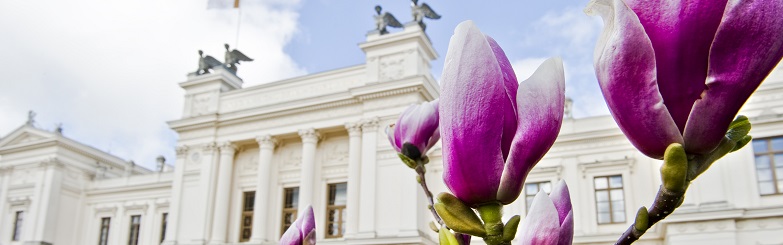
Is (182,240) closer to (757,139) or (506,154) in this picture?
(757,139)

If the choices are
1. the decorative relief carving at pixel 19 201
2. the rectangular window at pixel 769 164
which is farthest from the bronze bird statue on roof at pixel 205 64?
the rectangular window at pixel 769 164

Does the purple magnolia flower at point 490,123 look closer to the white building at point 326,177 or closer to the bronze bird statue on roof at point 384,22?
the white building at point 326,177

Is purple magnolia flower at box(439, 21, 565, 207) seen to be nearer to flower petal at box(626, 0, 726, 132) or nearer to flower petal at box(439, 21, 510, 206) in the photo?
flower petal at box(439, 21, 510, 206)

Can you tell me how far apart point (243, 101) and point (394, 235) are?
7.92 m

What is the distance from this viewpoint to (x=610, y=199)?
710 inches

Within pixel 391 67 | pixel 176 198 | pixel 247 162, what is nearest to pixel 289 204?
pixel 247 162

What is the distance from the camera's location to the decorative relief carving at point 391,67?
20.8 metres

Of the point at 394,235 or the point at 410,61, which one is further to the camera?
the point at 410,61

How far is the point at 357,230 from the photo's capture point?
2000 cm

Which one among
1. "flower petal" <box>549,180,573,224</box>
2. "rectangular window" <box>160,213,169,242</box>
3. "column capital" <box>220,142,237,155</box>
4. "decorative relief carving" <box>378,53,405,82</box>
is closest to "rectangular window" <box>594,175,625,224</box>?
"decorative relief carving" <box>378,53,405,82</box>

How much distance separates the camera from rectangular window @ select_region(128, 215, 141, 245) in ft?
85.7

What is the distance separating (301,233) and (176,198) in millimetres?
23069

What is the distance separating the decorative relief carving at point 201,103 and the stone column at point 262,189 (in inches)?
110

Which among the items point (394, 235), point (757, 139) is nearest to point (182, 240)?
point (394, 235)
